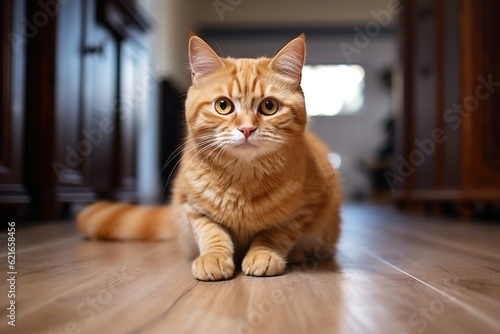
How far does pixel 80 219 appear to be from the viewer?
1.66m

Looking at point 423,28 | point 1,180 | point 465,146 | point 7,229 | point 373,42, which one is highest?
point 373,42

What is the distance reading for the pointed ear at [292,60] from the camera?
3.79 feet

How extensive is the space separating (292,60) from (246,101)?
18cm

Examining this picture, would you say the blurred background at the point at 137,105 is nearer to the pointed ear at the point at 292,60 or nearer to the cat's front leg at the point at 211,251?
the pointed ear at the point at 292,60

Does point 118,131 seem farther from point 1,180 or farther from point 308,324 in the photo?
point 308,324

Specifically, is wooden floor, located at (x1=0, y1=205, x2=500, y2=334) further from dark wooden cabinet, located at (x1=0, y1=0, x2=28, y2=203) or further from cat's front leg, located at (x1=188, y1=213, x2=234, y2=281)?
dark wooden cabinet, located at (x1=0, y1=0, x2=28, y2=203)

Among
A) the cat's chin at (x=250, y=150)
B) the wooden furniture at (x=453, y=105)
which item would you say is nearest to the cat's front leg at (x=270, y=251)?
the cat's chin at (x=250, y=150)

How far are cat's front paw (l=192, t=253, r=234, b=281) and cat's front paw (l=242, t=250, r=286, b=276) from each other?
0.05 m

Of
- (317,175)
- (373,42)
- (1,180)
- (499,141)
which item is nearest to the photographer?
(317,175)

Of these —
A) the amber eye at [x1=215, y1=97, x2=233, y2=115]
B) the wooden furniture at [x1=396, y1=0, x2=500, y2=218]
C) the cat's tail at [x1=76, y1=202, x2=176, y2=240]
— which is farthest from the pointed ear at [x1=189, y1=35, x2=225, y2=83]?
the wooden furniture at [x1=396, y1=0, x2=500, y2=218]

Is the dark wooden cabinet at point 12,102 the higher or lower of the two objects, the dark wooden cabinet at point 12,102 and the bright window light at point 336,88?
the lower

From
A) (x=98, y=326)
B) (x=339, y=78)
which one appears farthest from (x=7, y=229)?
(x=339, y=78)

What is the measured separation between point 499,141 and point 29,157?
2185mm

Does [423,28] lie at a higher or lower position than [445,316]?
higher
